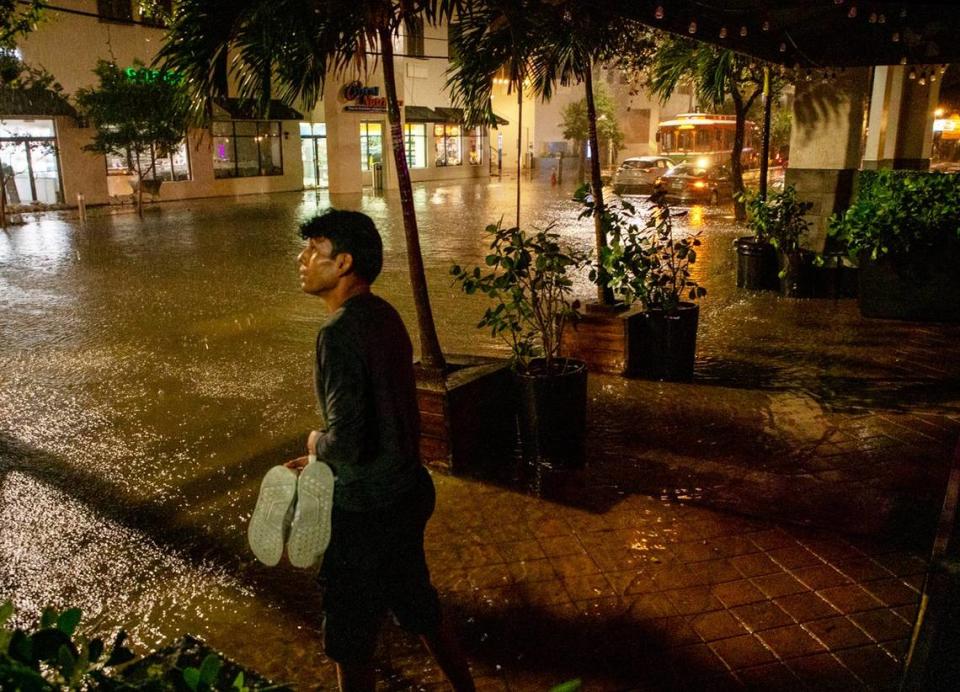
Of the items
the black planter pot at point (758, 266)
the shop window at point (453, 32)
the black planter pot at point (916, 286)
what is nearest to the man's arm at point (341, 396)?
the shop window at point (453, 32)

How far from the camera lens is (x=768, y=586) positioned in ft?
12.4

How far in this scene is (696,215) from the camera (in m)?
21.5

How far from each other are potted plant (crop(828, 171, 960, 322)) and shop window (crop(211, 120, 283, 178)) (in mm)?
25374

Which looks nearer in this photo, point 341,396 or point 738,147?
point 341,396

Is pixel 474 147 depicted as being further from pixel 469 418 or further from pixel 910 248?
pixel 469 418

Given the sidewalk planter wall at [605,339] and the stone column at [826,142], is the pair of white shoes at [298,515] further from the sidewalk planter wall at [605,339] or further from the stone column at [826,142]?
the stone column at [826,142]

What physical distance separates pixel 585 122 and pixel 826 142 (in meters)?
32.8

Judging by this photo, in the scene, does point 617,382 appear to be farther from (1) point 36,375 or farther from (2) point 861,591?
(1) point 36,375

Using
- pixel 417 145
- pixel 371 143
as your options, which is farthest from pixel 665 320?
pixel 417 145

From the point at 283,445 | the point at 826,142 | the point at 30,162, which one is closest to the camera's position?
the point at 283,445

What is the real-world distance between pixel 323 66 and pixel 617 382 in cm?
355

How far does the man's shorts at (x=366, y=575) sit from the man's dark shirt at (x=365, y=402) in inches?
2.5

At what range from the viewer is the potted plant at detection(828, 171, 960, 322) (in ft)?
28.1

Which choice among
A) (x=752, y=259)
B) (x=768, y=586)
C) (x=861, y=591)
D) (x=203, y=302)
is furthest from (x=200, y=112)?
(x=752, y=259)
